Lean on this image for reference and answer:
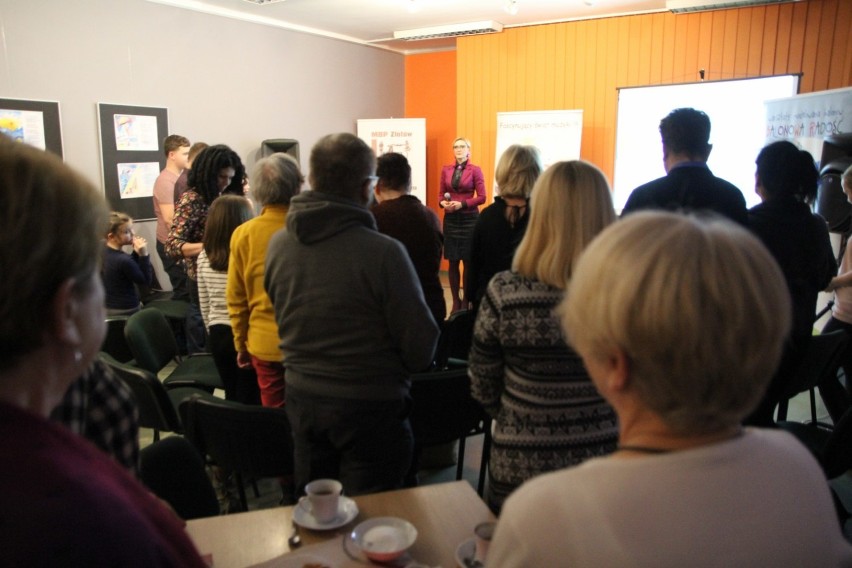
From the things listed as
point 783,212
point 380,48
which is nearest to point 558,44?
point 380,48

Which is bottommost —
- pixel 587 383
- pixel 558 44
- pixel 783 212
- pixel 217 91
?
pixel 587 383

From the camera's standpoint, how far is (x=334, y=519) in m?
1.29

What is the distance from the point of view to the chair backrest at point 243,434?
1.79m

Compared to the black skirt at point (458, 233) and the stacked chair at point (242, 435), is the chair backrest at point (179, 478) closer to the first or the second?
the stacked chair at point (242, 435)

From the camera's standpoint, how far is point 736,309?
2.03 feet

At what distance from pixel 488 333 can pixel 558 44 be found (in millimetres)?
6048

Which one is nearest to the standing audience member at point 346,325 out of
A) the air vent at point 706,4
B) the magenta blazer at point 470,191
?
the magenta blazer at point 470,191

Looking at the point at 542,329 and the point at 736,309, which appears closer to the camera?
the point at 736,309

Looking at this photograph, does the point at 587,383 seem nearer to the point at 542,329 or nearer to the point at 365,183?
the point at 542,329

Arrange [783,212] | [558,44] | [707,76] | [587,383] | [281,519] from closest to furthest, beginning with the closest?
1. [281,519]
2. [587,383]
3. [783,212]
4. [707,76]
5. [558,44]

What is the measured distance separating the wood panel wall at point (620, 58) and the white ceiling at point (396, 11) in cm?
22

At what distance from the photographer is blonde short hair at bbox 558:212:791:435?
0.62 metres

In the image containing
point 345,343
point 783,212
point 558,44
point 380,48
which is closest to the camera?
point 345,343

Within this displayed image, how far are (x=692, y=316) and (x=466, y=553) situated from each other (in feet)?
2.32
